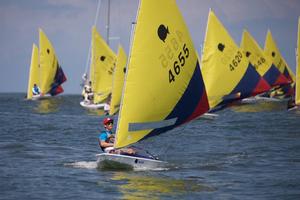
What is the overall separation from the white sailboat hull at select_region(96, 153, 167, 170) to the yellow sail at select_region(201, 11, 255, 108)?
19.4 m

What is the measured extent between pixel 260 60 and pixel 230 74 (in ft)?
88.0

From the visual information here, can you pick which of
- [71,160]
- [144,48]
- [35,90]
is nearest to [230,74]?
[71,160]

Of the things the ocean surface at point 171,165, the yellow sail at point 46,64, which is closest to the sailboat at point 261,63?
the ocean surface at point 171,165

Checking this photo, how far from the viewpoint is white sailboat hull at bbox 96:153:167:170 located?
27016mm

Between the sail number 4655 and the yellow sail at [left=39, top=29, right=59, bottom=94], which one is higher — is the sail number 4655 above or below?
above

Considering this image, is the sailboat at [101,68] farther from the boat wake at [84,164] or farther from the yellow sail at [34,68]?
the boat wake at [84,164]

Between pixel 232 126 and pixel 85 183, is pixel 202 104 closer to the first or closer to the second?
pixel 85 183

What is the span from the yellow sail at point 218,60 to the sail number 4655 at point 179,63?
17704 millimetres

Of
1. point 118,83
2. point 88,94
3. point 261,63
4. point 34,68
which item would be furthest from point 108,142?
point 34,68

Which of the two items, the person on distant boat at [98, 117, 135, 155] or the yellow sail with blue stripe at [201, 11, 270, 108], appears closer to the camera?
the person on distant boat at [98, 117, 135, 155]

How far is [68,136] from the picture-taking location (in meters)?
44.8

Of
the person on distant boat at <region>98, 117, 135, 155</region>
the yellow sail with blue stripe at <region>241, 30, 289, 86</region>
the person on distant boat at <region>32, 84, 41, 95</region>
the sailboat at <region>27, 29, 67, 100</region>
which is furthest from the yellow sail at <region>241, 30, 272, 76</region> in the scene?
the person on distant boat at <region>98, 117, 135, 155</region>

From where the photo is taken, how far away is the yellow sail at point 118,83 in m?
59.3

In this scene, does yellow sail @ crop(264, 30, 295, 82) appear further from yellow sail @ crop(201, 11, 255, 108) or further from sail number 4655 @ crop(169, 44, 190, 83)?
sail number 4655 @ crop(169, 44, 190, 83)
